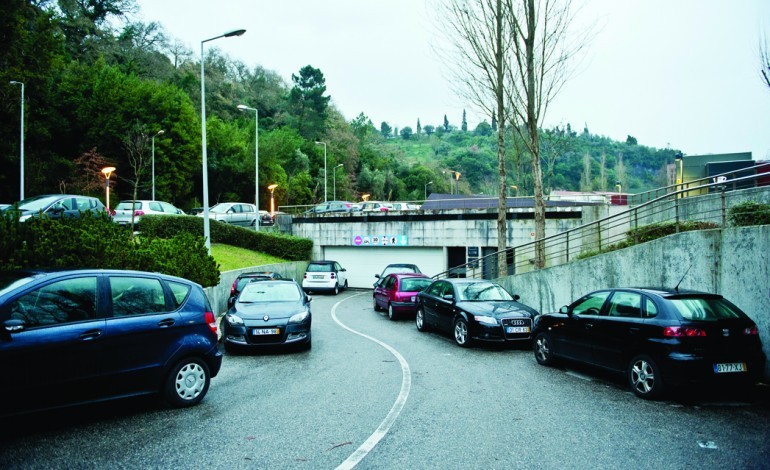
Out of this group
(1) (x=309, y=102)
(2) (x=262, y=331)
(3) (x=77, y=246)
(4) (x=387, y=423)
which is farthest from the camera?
(1) (x=309, y=102)

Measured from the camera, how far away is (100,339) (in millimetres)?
5801

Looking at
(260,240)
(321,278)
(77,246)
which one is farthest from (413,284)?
(260,240)

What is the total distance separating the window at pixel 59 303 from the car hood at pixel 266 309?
469 centimetres

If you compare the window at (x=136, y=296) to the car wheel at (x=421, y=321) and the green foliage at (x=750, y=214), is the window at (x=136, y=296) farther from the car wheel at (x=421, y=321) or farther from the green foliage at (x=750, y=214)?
the green foliage at (x=750, y=214)

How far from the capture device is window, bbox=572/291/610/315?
27.5 feet

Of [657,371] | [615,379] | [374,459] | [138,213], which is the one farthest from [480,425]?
[138,213]

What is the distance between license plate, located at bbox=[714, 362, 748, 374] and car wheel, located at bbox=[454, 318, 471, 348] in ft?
17.2

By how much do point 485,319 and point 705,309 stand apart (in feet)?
15.3

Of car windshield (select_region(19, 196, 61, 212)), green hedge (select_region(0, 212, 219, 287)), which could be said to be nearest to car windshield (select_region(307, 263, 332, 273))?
A: car windshield (select_region(19, 196, 61, 212))

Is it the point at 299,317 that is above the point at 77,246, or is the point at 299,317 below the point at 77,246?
below

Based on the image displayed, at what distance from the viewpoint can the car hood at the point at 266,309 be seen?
1057 centimetres

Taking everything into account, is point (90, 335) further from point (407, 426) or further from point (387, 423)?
point (407, 426)

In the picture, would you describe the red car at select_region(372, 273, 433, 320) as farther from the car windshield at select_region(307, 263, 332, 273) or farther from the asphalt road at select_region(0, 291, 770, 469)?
the car windshield at select_region(307, 263, 332, 273)

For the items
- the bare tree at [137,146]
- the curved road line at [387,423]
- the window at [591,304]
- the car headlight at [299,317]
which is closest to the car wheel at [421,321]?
the curved road line at [387,423]
